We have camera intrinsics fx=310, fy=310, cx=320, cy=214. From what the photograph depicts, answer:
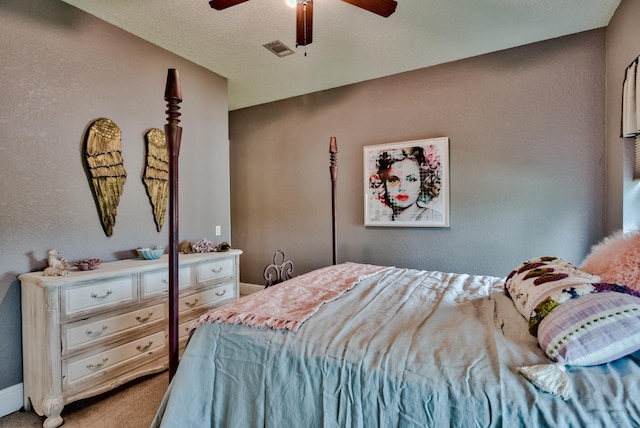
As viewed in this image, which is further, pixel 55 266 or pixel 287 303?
pixel 55 266

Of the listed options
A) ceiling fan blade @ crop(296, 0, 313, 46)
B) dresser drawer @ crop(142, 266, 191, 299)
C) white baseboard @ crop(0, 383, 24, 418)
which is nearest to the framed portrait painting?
ceiling fan blade @ crop(296, 0, 313, 46)

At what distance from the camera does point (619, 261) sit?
1.25 metres

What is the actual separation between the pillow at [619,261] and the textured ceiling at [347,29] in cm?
192

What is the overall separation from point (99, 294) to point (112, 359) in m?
0.45

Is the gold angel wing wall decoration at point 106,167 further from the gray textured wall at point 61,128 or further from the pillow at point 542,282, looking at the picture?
the pillow at point 542,282

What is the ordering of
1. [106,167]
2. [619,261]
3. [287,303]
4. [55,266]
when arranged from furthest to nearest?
[106,167], [55,266], [287,303], [619,261]

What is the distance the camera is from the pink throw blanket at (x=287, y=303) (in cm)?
134

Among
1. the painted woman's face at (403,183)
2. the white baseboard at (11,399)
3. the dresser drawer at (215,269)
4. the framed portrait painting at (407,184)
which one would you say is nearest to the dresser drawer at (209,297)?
the dresser drawer at (215,269)

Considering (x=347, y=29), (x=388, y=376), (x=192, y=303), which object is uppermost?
(x=347, y=29)

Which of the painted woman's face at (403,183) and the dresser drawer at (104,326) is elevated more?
the painted woman's face at (403,183)

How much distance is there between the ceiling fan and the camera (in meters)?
1.79

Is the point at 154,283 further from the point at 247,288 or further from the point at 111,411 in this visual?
the point at 247,288

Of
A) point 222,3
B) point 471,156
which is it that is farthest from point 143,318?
point 471,156

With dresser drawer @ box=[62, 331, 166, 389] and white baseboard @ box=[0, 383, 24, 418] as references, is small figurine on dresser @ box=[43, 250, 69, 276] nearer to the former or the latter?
dresser drawer @ box=[62, 331, 166, 389]
